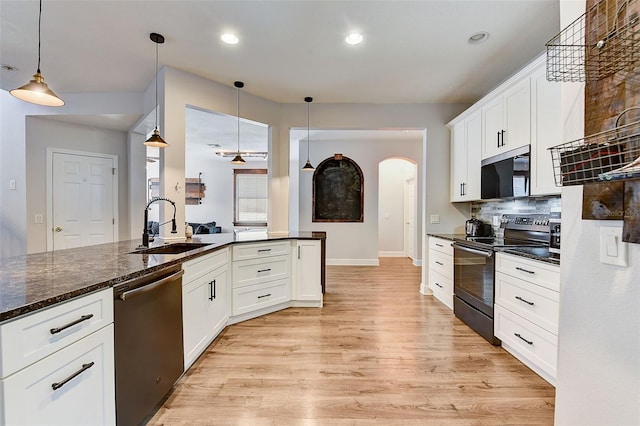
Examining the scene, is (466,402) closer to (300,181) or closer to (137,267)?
(137,267)

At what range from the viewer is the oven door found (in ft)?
8.34

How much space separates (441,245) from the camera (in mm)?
3576

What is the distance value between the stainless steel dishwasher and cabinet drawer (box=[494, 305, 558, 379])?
2404 millimetres

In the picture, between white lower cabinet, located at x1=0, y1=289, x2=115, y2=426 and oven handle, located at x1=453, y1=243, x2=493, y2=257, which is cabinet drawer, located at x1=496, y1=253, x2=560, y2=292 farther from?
white lower cabinet, located at x1=0, y1=289, x2=115, y2=426

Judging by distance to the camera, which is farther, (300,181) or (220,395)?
(300,181)

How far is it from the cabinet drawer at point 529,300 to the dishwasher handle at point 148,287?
2.39 meters

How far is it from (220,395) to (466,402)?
1554 mm

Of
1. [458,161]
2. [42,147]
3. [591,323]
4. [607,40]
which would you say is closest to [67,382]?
[591,323]

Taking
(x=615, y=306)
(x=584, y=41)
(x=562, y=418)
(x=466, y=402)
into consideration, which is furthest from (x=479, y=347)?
(x=584, y=41)

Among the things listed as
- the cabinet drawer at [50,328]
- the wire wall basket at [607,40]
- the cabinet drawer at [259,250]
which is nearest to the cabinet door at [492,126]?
the wire wall basket at [607,40]

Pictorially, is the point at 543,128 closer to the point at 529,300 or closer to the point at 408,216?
the point at 529,300

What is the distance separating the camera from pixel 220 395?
71.4 inches

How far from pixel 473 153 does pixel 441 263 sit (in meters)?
1.41

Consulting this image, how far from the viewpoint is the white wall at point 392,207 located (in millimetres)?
7410
